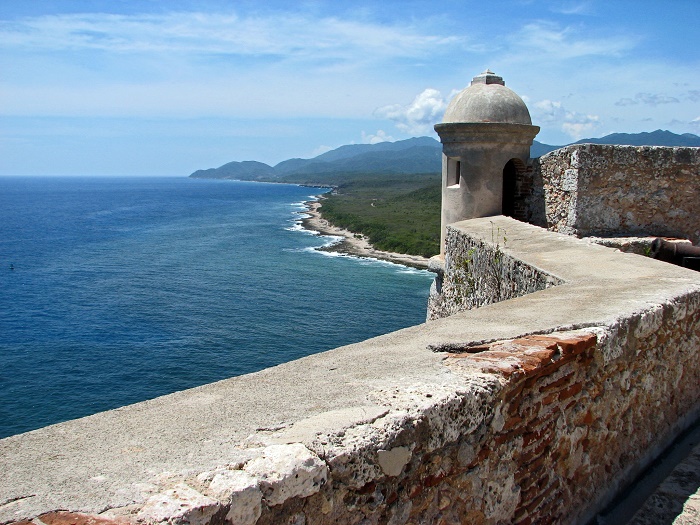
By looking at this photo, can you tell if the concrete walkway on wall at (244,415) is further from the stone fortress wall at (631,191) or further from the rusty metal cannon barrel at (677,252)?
the stone fortress wall at (631,191)

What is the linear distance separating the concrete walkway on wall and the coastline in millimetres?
36781

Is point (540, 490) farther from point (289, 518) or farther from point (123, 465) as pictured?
point (123, 465)

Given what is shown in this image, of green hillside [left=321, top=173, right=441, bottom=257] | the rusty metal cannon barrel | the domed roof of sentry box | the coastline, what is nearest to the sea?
the coastline

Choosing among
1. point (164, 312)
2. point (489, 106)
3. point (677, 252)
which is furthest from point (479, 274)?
point (164, 312)

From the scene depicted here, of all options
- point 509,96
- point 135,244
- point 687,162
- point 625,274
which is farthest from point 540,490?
point 135,244

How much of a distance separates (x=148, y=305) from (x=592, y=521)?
35.4 metres

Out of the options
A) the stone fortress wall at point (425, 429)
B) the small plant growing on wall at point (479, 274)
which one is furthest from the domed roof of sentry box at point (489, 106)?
the stone fortress wall at point (425, 429)

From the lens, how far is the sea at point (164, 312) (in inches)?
1012

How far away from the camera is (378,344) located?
3.36m

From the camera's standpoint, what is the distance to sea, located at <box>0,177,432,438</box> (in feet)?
84.3

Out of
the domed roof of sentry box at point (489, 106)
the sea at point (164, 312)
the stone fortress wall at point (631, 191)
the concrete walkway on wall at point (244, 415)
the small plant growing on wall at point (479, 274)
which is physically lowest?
the sea at point (164, 312)

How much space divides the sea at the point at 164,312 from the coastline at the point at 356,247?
1.87m

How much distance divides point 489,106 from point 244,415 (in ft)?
28.5

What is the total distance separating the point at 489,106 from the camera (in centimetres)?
1005
